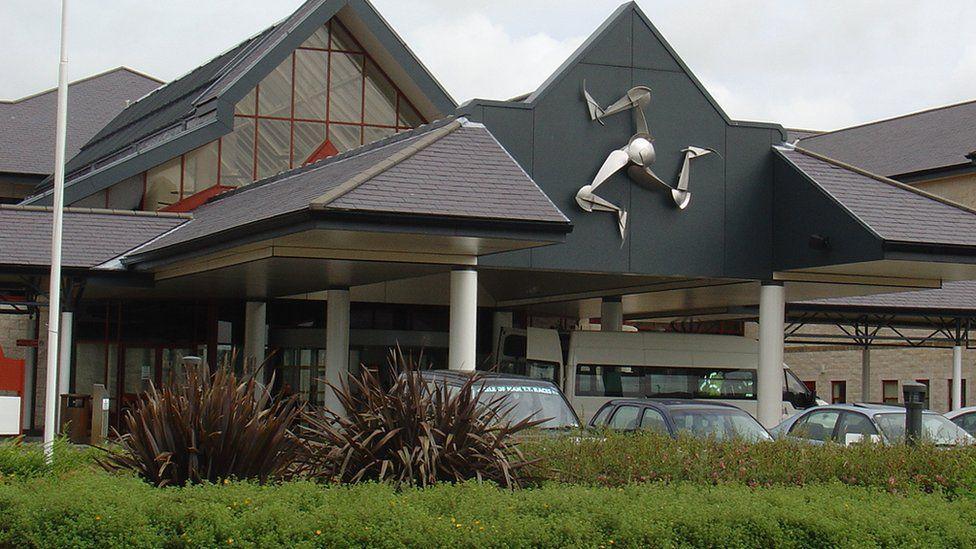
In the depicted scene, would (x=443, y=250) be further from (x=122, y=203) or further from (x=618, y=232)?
(x=122, y=203)

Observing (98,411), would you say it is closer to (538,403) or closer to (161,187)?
(161,187)

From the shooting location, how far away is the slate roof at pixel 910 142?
47.3m

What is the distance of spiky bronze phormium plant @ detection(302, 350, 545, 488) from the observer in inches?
484

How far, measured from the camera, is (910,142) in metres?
50.8

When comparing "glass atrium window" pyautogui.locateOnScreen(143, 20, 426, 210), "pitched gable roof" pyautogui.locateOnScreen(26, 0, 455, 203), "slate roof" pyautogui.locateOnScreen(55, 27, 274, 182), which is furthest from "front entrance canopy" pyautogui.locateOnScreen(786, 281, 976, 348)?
"slate roof" pyautogui.locateOnScreen(55, 27, 274, 182)

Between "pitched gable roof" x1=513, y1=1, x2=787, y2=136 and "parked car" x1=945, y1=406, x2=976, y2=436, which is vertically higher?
"pitched gable roof" x1=513, y1=1, x2=787, y2=136

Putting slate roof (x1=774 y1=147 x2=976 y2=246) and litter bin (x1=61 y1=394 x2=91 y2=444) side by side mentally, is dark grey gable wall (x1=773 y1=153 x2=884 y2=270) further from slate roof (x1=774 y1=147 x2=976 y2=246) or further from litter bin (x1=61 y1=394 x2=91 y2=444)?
litter bin (x1=61 y1=394 x2=91 y2=444)

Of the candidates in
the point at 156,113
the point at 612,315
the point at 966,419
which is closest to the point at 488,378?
the point at 966,419

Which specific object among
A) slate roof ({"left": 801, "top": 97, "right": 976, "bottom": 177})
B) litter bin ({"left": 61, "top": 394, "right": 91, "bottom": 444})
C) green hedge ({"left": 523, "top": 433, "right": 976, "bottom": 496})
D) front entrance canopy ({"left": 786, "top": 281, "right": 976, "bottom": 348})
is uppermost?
slate roof ({"left": 801, "top": 97, "right": 976, "bottom": 177})

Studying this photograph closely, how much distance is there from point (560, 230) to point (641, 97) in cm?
583

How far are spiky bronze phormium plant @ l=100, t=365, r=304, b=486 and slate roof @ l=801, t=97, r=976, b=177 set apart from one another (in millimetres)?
37330

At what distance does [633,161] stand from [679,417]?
9.09 metres

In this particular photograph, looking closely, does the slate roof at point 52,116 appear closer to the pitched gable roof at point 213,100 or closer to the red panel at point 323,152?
the pitched gable roof at point 213,100

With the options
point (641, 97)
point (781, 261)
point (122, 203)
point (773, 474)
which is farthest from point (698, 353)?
point (773, 474)
